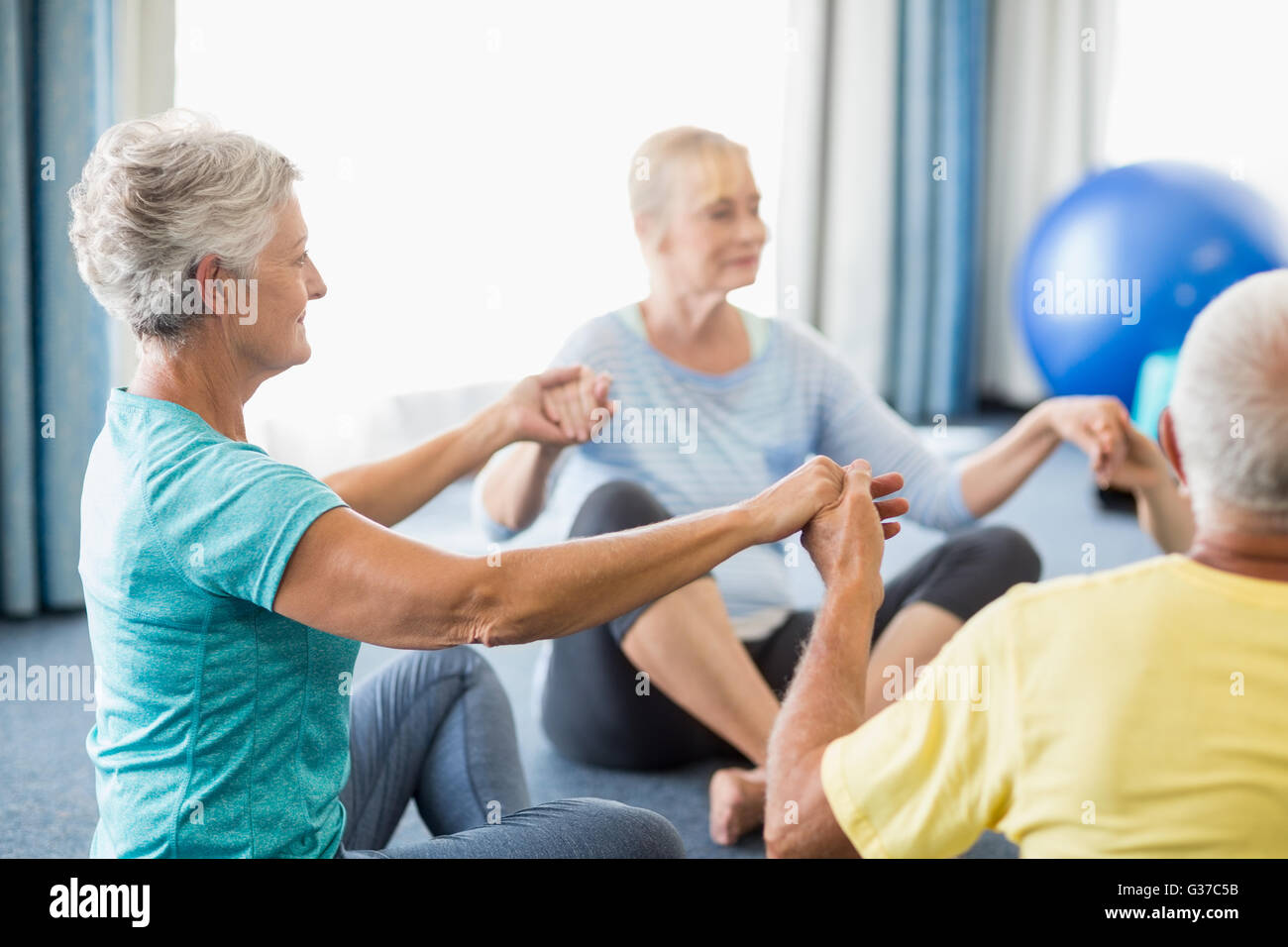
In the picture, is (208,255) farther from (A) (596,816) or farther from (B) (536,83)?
(B) (536,83)

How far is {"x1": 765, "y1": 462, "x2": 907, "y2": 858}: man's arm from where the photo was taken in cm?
90

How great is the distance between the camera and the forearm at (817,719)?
0.89 meters

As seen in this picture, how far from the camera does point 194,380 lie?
1059 mm

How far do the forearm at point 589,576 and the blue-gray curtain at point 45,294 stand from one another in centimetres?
187

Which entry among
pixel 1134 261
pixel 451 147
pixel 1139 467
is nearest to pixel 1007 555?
pixel 1139 467

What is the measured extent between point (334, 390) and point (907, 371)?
8.35ft

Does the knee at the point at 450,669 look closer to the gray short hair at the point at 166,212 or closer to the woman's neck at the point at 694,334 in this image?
the gray short hair at the point at 166,212

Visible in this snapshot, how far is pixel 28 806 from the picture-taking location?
188 cm

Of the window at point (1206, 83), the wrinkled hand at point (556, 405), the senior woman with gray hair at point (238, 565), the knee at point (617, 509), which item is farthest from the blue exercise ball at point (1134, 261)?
the senior woman with gray hair at point (238, 565)

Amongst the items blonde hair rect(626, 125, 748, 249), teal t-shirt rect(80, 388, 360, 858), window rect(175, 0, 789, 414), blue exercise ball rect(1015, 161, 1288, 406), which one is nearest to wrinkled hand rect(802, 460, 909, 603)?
teal t-shirt rect(80, 388, 360, 858)

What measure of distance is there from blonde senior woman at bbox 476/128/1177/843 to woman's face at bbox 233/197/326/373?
0.73m

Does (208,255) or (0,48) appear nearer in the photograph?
(208,255)

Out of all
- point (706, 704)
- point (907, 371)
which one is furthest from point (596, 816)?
point (907, 371)

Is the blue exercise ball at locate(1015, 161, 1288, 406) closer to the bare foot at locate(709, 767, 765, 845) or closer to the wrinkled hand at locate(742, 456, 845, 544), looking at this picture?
the bare foot at locate(709, 767, 765, 845)
